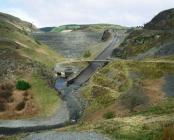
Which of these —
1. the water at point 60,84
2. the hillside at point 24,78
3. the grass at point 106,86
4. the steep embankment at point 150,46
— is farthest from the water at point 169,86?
the water at point 60,84

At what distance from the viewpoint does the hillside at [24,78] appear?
129125mm

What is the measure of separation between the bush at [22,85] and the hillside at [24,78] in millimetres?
1168

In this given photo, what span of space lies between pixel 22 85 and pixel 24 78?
8.32 meters

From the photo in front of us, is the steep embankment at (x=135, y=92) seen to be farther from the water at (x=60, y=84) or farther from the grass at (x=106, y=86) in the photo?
the water at (x=60, y=84)

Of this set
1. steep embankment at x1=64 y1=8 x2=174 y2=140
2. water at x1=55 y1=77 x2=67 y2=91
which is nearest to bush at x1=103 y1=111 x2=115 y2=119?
steep embankment at x1=64 y1=8 x2=174 y2=140

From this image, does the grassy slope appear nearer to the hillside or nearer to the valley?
the valley

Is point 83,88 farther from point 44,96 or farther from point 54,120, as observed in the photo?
point 54,120

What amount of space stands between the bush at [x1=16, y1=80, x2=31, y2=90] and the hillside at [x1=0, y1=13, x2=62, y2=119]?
1.17 meters

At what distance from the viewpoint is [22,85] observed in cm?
14125

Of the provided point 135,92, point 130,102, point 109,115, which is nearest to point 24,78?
point 135,92

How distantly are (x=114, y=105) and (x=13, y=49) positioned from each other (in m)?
65.3

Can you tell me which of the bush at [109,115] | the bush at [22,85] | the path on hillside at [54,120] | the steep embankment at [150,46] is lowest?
the path on hillside at [54,120]

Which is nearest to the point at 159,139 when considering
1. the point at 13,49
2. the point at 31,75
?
the point at 31,75

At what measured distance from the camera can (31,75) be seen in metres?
152
